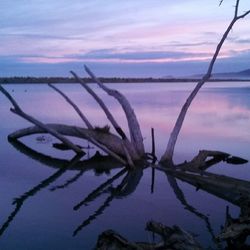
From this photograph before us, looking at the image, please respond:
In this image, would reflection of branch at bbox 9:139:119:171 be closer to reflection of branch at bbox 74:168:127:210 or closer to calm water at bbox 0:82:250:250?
calm water at bbox 0:82:250:250

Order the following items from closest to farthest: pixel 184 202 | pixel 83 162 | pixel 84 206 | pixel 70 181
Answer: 1. pixel 84 206
2. pixel 184 202
3. pixel 70 181
4. pixel 83 162

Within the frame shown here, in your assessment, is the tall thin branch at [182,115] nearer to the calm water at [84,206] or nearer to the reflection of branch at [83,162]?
the calm water at [84,206]

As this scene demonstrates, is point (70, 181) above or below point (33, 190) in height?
above

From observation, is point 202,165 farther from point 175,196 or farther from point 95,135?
point 95,135

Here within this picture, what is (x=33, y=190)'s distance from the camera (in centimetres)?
1050

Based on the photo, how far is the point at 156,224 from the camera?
727cm

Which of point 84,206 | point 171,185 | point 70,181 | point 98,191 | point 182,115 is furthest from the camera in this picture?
point 182,115

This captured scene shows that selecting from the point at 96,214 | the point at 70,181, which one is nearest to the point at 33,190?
the point at 70,181

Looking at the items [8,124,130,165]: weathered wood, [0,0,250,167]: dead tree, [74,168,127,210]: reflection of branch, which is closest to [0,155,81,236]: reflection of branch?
[0,0,250,167]: dead tree

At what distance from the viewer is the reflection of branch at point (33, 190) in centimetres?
848

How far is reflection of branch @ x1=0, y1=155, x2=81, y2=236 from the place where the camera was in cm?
848

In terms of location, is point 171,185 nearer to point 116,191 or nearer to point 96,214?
point 116,191

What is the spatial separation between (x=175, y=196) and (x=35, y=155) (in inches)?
219

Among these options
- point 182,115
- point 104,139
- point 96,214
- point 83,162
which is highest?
point 182,115
